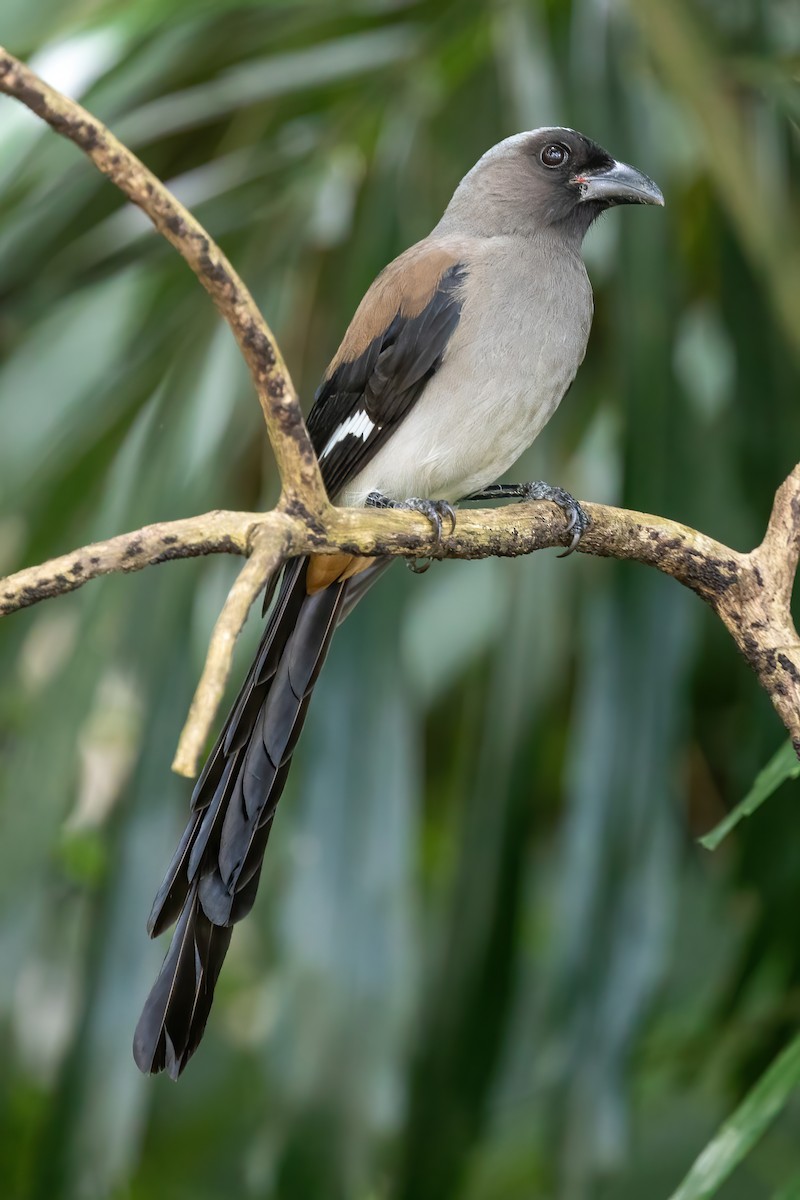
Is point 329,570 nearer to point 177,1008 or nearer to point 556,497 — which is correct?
point 556,497

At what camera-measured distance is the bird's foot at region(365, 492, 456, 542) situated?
918mm

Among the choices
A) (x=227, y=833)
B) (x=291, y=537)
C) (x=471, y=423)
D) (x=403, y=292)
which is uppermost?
(x=403, y=292)

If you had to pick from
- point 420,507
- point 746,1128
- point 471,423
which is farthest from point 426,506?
point 746,1128

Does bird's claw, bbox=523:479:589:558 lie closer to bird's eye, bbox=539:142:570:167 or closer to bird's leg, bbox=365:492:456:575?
bird's leg, bbox=365:492:456:575

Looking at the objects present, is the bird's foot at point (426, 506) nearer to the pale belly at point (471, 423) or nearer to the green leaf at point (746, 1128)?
the pale belly at point (471, 423)

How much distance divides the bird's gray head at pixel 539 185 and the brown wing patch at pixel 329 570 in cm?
40

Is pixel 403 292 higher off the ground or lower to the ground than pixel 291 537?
higher

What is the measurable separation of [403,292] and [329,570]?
308 mm

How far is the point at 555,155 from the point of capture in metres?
1.43

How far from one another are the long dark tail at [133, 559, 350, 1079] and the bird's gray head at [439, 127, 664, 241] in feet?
1.49

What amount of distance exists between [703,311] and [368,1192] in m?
1.37

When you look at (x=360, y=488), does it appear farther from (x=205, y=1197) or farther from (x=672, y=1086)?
(x=205, y=1197)

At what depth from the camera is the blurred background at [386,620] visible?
1510mm

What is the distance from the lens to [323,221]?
1837 millimetres
